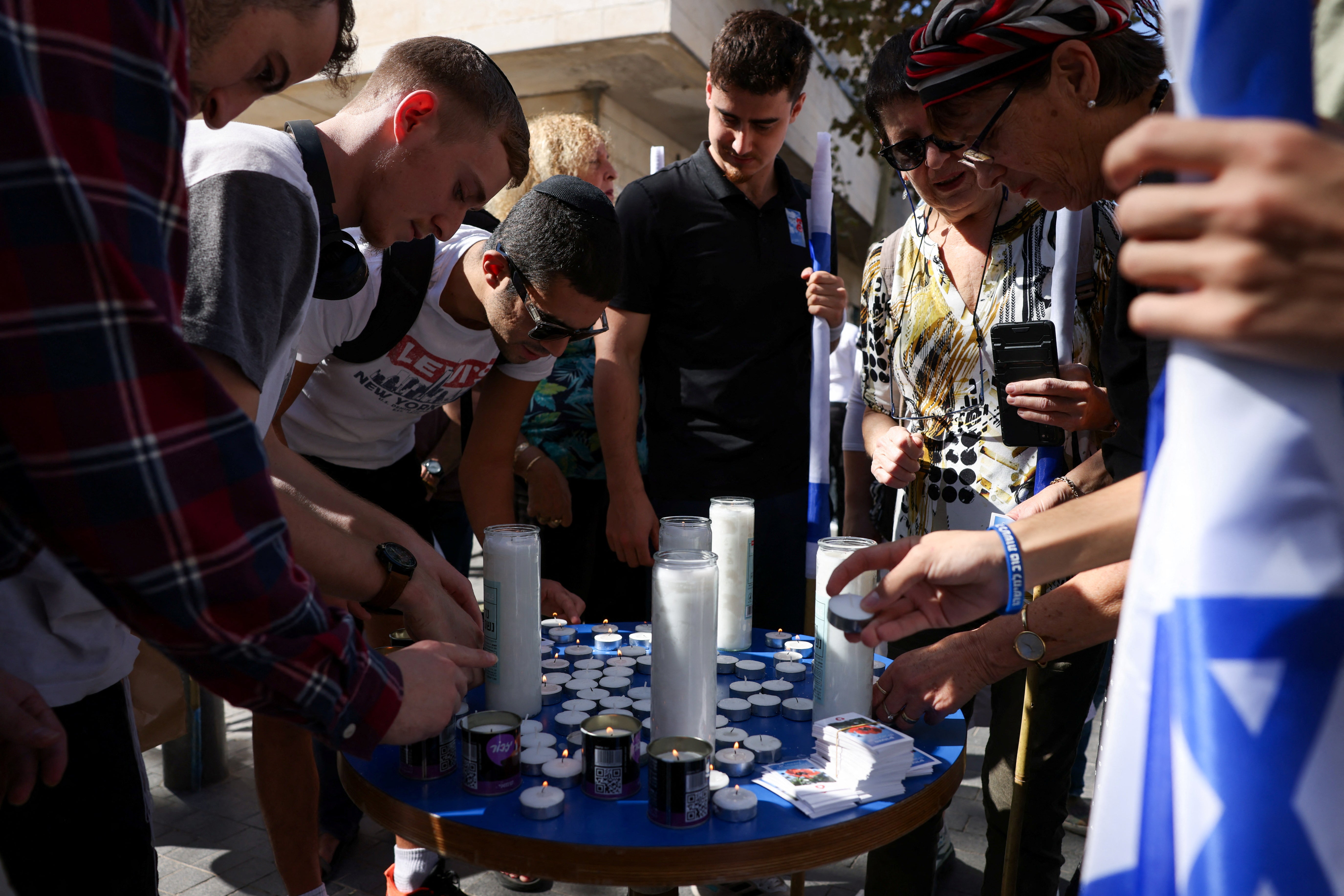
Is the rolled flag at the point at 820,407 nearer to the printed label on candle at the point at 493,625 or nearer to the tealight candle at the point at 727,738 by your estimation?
the tealight candle at the point at 727,738

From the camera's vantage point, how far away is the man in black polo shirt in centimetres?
270

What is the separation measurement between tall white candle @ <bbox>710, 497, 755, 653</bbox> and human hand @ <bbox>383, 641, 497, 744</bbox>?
0.64 m

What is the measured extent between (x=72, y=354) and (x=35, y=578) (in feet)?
2.22

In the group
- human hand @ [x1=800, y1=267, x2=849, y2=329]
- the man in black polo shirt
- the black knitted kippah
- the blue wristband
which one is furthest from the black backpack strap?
the blue wristband

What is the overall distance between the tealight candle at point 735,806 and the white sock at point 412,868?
1.47m

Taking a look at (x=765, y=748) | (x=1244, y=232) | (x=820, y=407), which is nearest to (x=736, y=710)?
(x=765, y=748)

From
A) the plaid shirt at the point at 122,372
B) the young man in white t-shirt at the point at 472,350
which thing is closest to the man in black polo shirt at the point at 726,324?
the young man in white t-shirt at the point at 472,350

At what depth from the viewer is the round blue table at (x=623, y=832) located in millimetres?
1143

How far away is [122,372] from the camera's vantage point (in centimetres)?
78

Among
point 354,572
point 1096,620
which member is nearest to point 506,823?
point 354,572

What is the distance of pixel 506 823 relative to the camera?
1.20 metres

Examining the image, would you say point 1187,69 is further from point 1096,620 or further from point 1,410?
point 1096,620

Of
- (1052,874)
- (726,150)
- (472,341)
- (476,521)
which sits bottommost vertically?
(1052,874)

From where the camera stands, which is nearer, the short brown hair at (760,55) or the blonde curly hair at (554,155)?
the short brown hair at (760,55)
